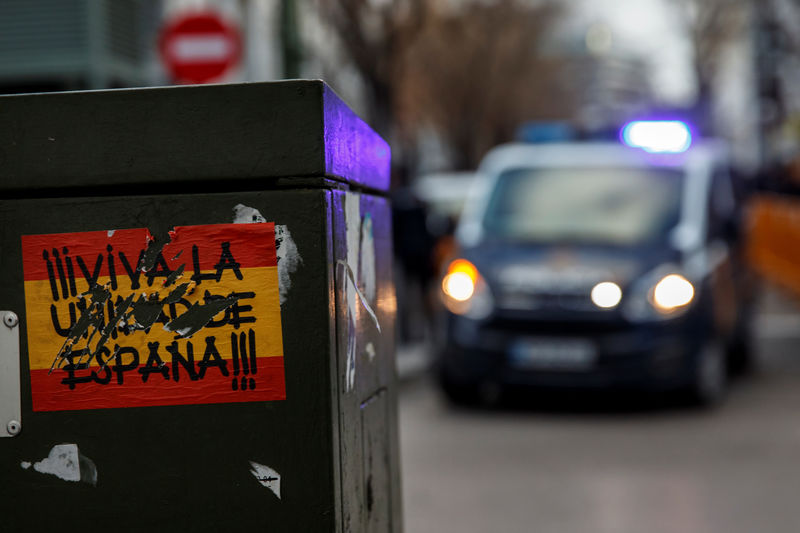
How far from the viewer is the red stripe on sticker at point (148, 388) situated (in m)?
2.05

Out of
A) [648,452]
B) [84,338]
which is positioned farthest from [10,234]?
[648,452]

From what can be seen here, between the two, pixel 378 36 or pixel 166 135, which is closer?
pixel 166 135

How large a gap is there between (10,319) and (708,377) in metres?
7.61

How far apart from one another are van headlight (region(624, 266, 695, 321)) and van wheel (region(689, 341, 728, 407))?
1.19 feet

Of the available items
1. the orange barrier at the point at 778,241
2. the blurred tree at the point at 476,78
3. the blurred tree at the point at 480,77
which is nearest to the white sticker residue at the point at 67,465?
the orange barrier at the point at 778,241

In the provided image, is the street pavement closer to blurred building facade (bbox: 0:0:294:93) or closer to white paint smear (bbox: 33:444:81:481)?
white paint smear (bbox: 33:444:81:481)

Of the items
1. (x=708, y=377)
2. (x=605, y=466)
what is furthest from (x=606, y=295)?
(x=605, y=466)

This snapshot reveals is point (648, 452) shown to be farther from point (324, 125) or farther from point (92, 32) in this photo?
point (92, 32)

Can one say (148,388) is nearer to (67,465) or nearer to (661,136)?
(67,465)

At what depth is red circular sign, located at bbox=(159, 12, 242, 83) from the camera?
9.47m

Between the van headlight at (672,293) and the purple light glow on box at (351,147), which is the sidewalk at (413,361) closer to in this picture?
the van headlight at (672,293)

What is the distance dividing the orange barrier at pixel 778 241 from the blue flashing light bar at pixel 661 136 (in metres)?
6.34

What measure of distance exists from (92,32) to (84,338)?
12.1 meters

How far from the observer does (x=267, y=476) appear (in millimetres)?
2047
